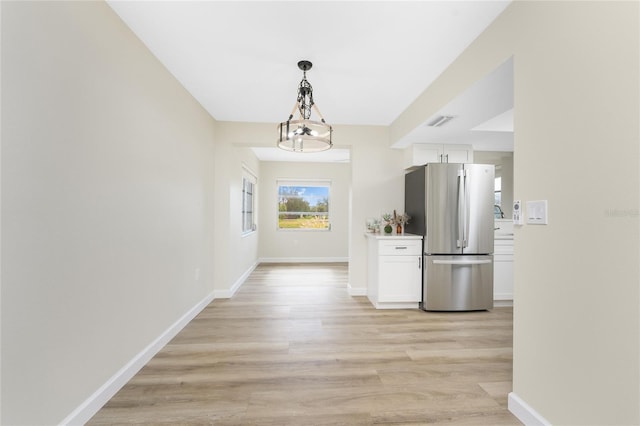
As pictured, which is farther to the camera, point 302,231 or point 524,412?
point 302,231

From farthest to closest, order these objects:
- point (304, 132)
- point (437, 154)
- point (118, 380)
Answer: point (437, 154) → point (304, 132) → point (118, 380)

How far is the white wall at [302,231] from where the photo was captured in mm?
7035

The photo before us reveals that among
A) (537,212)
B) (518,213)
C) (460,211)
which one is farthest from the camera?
(460,211)

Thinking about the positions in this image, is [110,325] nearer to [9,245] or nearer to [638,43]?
[9,245]

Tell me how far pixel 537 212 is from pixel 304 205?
5.90m

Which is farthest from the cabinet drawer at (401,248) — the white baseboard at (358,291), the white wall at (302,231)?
the white wall at (302,231)

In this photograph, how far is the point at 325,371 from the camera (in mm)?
2129

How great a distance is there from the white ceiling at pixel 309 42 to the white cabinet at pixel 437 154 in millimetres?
935

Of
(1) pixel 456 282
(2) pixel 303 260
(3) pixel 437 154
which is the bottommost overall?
(2) pixel 303 260

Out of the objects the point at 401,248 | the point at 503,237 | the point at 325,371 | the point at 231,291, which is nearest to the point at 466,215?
the point at 503,237

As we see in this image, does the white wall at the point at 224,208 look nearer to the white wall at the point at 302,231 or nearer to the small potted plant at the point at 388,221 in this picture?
the small potted plant at the point at 388,221

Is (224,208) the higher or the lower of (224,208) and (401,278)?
the higher

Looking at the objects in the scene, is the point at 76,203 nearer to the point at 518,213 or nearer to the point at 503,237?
the point at 518,213

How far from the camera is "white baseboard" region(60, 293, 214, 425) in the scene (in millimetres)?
1554
